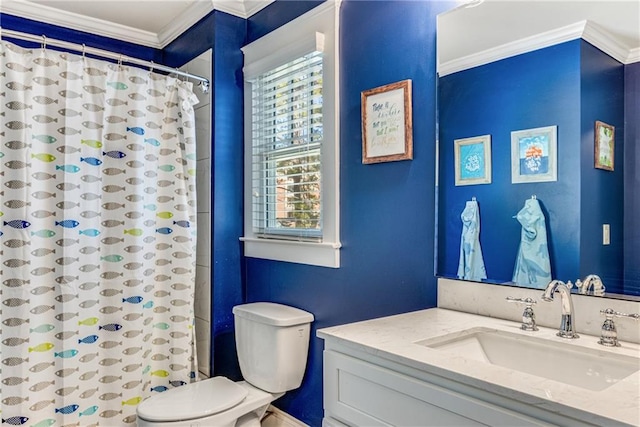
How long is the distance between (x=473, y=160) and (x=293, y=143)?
39.0 inches

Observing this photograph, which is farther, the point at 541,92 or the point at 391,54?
the point at 391,54

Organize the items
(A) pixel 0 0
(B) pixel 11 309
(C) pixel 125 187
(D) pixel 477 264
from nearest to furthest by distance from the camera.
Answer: (D) pixel 477 264 → (B) pixel 11 309 → (C) pixel 125 187 → (A) pixel 0 0

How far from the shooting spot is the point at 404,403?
41.1 inches

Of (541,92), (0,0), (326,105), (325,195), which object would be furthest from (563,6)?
(0,0)

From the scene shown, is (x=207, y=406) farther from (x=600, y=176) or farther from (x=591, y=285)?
(x=600, y=176)

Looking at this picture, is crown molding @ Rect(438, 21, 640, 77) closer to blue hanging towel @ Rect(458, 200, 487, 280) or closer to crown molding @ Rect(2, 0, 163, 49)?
blue hanging towel @ Rect(458, 200, 487, 280)

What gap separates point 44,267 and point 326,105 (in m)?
1.46

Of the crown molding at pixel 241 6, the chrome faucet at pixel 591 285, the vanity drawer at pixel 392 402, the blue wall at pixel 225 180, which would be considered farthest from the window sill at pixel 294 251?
the crown molding at pixel 241 6

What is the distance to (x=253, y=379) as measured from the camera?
2090mm

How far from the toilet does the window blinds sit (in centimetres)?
41

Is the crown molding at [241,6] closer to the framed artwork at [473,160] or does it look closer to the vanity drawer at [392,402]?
the framed artwork at [473,160]

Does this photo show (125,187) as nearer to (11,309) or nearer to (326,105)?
(11,309)

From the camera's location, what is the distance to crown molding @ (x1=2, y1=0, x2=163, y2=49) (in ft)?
8.27

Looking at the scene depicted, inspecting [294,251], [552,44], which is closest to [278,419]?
[294,251]
